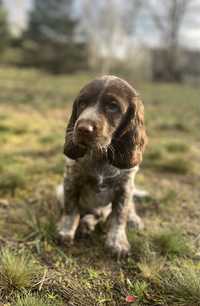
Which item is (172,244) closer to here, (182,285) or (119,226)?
(119,226)

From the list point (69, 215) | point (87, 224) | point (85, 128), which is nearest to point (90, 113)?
point (85, 128)

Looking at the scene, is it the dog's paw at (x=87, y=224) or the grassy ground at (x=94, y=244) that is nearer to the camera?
the grassy ground at (x=94, y=244)

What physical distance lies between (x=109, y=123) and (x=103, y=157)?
393mm

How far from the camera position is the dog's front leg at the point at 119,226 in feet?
9.68

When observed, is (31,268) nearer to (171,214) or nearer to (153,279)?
(153,279)

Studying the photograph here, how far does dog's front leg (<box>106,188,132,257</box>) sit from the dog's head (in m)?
0.40

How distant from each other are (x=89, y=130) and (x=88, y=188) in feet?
2.70

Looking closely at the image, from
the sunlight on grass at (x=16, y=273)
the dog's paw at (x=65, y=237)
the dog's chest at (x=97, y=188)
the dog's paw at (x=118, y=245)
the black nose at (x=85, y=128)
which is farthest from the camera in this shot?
the dog's paw at (x=65, y=237)

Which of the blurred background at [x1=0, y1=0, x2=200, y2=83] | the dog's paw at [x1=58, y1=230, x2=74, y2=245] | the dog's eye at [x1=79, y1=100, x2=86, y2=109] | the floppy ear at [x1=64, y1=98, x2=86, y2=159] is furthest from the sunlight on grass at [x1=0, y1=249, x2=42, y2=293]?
the blurred background at [x1=0, y1=0, x2=200, y2=83]

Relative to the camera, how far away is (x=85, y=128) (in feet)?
7.42

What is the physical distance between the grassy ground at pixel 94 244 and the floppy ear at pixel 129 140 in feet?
2.66

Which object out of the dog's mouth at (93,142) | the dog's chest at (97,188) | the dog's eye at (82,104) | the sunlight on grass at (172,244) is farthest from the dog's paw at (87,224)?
the dog's eye at (82,104)

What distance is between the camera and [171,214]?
12.6 feet

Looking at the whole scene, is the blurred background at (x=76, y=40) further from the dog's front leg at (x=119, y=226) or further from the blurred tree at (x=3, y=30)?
the dog's front leg at (x=119, y=226)
